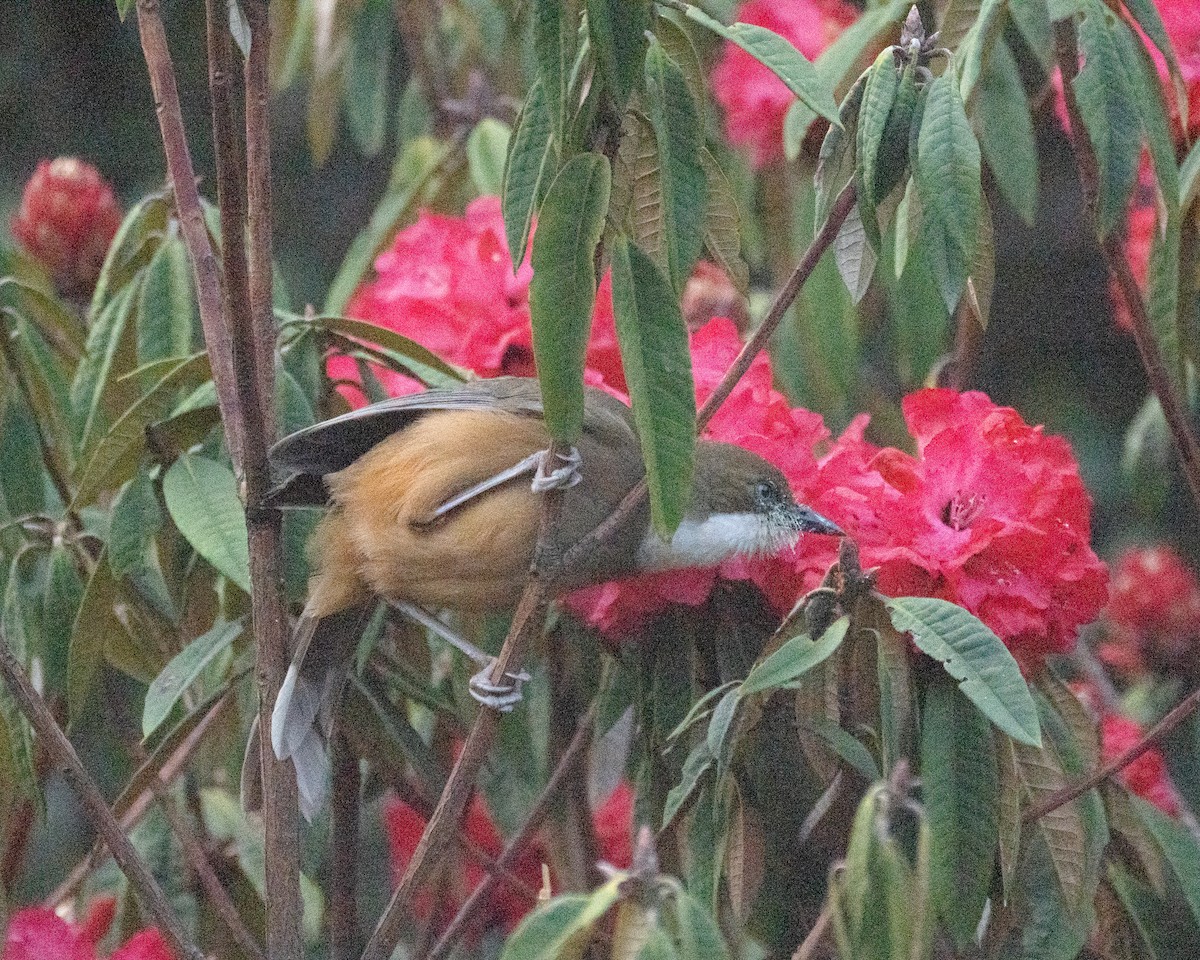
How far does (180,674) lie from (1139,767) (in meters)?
1.37

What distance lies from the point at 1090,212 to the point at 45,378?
59.1 inches

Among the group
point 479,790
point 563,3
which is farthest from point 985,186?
point 563,3

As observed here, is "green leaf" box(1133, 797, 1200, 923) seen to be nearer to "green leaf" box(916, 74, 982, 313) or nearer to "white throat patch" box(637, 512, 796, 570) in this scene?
"white throat patch" box(637, 512, 796, 570)

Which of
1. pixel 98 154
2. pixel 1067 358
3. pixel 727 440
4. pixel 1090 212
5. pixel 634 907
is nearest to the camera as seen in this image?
pixel 634 907

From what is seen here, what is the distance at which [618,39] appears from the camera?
1447 millimetres

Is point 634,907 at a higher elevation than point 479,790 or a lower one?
higher

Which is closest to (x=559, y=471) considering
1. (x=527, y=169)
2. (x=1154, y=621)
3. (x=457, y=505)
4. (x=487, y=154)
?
(x=457, y=505)

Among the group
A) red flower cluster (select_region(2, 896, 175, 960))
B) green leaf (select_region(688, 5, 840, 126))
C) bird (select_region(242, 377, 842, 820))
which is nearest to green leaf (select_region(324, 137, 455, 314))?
bird (select_region(242, 377, 842, 820))

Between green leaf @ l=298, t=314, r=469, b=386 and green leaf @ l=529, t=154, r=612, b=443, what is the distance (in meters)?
0.78

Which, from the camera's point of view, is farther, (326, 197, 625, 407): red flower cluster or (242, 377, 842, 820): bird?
(326, 197, 625, 407): red flower cluster

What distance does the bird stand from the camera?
2.30 m

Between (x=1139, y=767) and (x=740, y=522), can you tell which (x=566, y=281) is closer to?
(x=740, y=522)

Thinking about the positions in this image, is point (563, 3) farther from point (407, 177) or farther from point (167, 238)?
point (407, 177)

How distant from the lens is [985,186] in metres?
2.87
